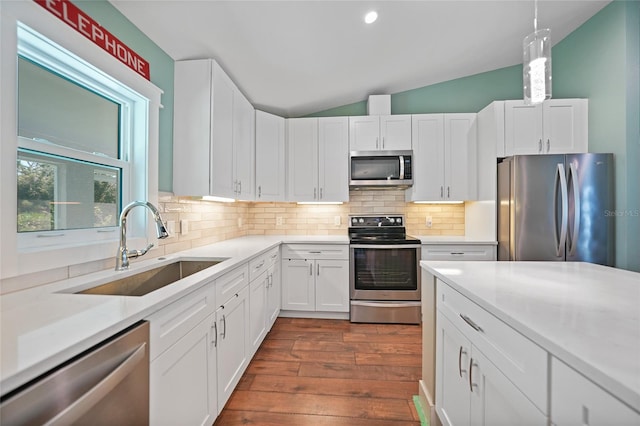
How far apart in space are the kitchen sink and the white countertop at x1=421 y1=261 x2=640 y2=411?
1551 millimetres

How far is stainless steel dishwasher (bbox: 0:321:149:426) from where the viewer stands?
0.56 metres

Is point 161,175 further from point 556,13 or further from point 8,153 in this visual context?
point 556,13

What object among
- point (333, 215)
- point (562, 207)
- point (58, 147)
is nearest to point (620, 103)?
point (562, 207)

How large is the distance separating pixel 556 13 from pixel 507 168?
57.3 inches

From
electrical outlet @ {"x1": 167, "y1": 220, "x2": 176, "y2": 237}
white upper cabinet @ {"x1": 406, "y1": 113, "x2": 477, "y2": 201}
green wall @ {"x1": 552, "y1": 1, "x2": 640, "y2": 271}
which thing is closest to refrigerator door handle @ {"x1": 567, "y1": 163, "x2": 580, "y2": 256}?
green wall @ {"x1": 552, "y1": 1, "x2": 640, "y2": 271}

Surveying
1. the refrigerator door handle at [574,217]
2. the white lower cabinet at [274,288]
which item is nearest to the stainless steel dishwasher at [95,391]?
the white lower cabinet at [274,288]

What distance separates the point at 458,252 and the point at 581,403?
2470 mm

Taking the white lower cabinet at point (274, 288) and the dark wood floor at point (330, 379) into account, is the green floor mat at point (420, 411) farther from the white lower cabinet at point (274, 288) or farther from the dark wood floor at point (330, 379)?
the white lower cabinet at point (274, 288)

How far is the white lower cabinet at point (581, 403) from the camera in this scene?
511 mm

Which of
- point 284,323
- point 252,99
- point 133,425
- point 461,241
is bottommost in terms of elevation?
point 284,323

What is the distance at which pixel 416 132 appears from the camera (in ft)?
10.6

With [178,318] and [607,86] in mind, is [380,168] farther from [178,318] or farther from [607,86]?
[178,318]

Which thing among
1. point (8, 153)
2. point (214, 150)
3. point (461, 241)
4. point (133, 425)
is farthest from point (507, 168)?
point (8, 153)

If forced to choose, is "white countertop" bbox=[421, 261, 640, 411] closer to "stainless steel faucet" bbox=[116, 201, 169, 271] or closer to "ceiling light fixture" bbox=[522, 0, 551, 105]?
"ceiling light fixture" bbox=[522, 0, 551, 105]
